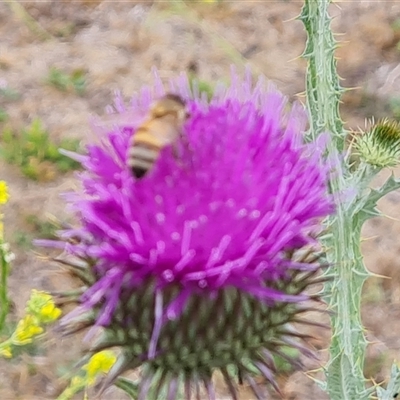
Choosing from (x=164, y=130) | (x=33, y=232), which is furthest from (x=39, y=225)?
(x=164, y=130)

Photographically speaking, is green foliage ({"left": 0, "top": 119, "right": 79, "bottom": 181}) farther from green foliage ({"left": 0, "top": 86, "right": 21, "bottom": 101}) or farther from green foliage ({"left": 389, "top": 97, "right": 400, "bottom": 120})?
green foliage ({"left": 389, "top": 97, "right": 400, "bottom": 120})

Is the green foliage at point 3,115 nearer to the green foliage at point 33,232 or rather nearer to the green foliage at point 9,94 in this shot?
the green foliage at point 9,94

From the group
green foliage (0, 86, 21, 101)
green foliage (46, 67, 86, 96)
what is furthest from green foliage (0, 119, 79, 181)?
green foliage (46, 67, 86, 96)

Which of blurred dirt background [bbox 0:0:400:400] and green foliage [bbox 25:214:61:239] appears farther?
green foliage [bbox 25:214:61:239]

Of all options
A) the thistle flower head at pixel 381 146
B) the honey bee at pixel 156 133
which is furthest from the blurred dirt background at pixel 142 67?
the honey bee at pixel 156 133

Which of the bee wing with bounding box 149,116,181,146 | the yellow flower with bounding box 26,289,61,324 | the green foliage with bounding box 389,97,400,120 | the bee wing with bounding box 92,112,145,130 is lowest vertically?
the yellow flower with bounding box 26,289,61,324

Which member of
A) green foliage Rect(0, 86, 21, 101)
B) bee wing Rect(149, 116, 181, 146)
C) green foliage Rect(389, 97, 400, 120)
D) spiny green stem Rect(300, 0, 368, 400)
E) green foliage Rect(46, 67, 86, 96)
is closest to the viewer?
bee wing Rect(149, 116, 181, 146)

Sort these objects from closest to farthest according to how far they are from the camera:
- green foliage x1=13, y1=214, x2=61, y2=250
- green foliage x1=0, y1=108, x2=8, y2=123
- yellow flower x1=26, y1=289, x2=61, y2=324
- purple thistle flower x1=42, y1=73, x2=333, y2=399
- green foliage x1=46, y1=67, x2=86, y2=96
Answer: purple thistle flower x1=42, y1=73, x2=333, y2=399
yellow flower x1=26, y1=289, x2=61, y2=324
green foliage x1=13, y1=214, x2=61, y2=250
green foliage x1=0, y1=108, x2=8, y2=123
green foliage x1=46, y1=67, x2=86, y2=96
